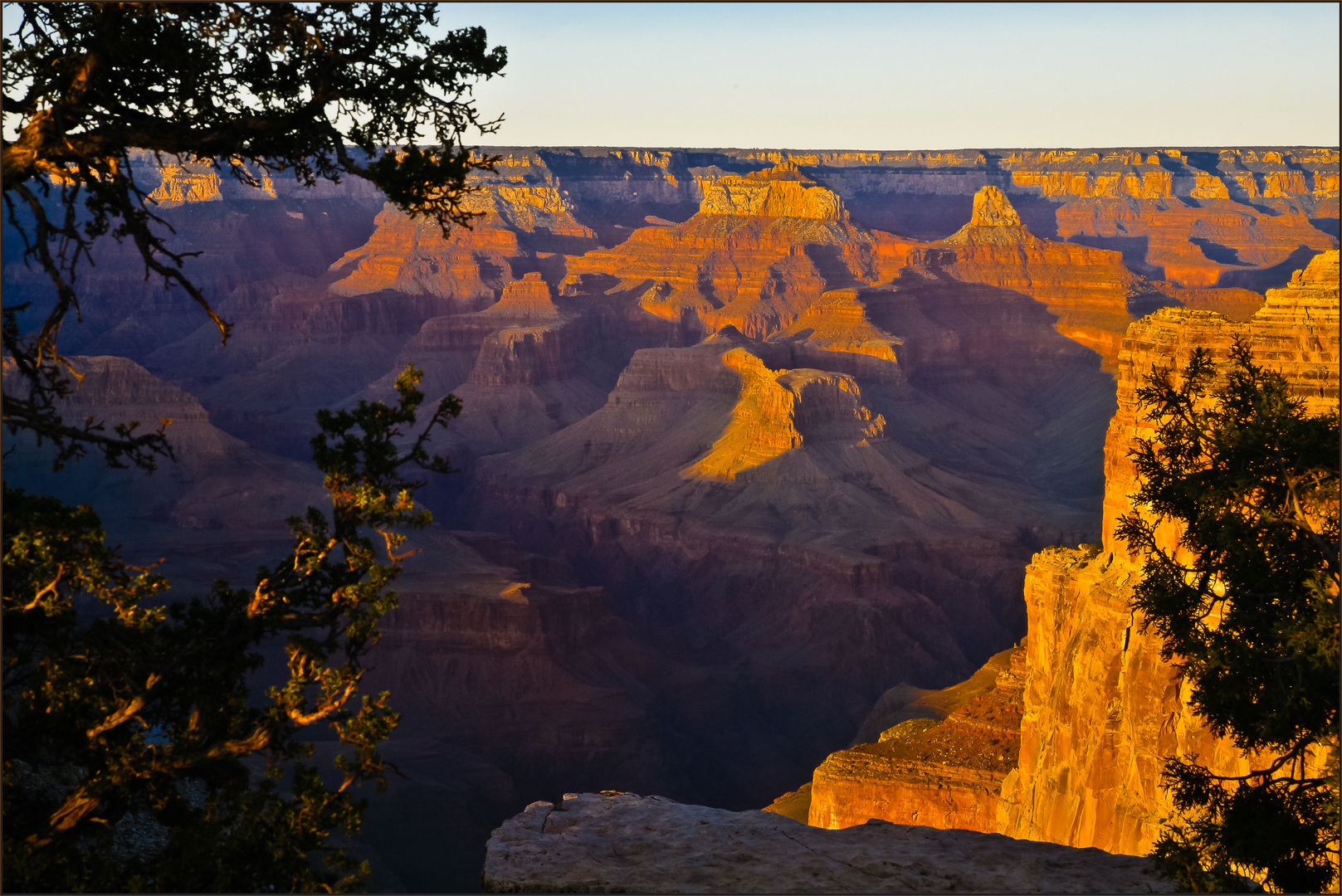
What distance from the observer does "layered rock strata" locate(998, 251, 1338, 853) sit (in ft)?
73.7

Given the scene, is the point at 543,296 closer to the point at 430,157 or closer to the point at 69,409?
the point at 69,409

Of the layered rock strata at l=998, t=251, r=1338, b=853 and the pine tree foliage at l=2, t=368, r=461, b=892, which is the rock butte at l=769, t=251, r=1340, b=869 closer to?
the layered rock strata at l=998, t=251, r=1338, b=853

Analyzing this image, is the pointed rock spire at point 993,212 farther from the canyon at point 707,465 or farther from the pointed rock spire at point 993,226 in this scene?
the canyon at point 707,465

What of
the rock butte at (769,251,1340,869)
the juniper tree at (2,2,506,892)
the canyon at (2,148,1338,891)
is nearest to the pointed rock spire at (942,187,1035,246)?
the canyon at (2,148,1338,891)

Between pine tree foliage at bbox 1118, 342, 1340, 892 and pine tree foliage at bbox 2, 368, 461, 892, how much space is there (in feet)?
28.9

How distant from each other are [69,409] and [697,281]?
8294 cm

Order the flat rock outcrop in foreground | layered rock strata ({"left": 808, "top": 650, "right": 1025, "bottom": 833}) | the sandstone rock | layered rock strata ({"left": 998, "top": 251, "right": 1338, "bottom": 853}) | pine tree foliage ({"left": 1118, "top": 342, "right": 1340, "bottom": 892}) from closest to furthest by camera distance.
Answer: pine tree foliage ({"left": 1118, "top": 342, "right": 1340, "bottom": 892}), the flat rock outcrop in foreground, layered rock strata ({"left": 998, "top": 251, "right": 1338, "bottom": 853}), layered rock strata ({"left": 808, "top": 650, "right": 1025, "bottom": 833}), the sandstone rock

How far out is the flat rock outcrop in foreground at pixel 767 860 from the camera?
15195 millimetres

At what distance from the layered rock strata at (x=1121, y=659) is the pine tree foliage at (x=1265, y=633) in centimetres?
532

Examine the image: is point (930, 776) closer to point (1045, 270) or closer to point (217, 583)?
point (217, 583)

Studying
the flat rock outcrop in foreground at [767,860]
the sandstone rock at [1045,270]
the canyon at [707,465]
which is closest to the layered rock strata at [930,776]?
the canyon at [707,465]

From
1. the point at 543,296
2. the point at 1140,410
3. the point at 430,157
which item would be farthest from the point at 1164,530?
the point at 543,296

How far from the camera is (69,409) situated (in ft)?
328

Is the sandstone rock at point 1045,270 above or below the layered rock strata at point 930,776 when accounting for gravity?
above
